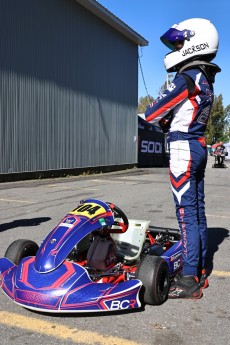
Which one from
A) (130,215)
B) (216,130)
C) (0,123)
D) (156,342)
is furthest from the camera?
(216,130)

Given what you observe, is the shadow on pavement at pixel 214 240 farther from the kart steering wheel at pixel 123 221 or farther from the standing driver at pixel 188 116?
the kart steering wheel at pixel 123 221

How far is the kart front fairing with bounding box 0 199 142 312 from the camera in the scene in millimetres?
2854

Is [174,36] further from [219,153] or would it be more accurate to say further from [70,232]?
[219,153]

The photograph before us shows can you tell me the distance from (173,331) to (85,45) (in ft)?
54.9

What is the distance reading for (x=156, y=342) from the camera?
2.68m

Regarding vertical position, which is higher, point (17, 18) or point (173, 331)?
point (17, 18)

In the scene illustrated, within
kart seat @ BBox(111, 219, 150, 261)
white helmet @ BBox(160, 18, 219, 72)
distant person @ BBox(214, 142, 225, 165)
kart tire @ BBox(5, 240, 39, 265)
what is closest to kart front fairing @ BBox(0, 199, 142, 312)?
kart tire @ BBox(5, 240, 39, 265)

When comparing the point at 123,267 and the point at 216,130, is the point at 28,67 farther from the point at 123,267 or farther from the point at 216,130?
the point at 216,130

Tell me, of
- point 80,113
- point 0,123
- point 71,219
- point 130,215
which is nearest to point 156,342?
point 71,219

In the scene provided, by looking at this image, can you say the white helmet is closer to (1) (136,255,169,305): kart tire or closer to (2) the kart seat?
(2) the kart seat

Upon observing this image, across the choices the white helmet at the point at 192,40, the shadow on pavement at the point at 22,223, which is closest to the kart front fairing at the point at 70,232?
the white helmet at the point at 192,40

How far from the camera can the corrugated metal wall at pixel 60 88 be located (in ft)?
45.6

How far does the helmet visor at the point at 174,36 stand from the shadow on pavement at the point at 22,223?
382cm

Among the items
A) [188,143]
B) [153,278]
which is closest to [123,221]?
[153,278]
